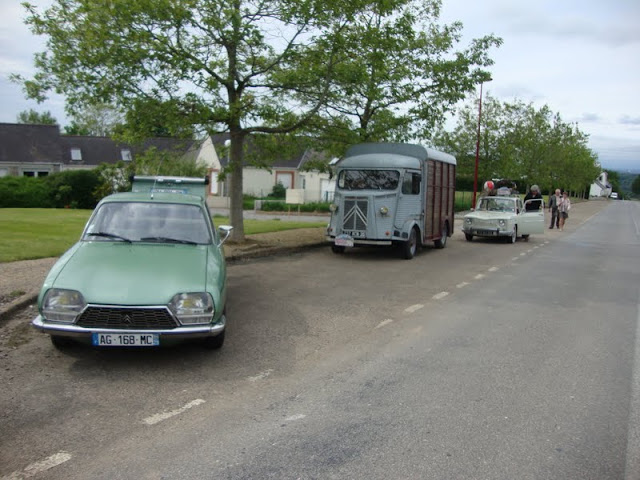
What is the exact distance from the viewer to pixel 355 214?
14633 millimetres

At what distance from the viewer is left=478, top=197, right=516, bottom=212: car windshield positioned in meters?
21.4

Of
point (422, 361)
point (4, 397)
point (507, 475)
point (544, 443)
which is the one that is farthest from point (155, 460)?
point (422, 361)

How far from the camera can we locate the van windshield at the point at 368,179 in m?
14.8

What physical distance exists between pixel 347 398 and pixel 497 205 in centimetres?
1800

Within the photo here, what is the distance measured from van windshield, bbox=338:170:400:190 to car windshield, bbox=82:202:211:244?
803 centimetres

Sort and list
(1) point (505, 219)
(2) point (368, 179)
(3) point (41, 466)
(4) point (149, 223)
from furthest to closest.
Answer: (1) point (505, 219)
(2) point (368, 179)
(4) point (149, 223)
(3) point (41, 466)

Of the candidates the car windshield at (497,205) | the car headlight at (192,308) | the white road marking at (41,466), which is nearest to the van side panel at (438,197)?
the car windshield at (497,205)

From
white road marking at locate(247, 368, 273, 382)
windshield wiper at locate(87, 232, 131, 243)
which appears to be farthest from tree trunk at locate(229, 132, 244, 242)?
white road marking at locate(247, 368, 273, 382)

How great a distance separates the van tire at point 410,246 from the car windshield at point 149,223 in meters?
8.28

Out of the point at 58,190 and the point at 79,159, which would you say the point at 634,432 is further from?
the point at 79,159

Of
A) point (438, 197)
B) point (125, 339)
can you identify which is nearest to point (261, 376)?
point (125, 339)

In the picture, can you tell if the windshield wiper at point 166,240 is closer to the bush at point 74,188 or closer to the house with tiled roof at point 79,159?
the bush at point 74,188

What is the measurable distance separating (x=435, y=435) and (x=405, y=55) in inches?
634

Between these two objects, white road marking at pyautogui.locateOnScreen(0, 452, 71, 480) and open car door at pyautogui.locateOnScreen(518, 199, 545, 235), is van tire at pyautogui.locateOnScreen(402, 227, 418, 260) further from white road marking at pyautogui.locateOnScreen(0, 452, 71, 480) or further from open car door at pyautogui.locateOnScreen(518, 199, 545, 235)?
white road marking at pyautogui.locateOnScreen(0, 452, 71, 480)
